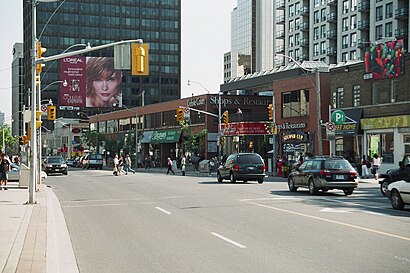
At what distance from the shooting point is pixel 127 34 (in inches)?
6117

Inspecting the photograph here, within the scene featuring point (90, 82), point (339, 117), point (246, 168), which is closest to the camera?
point (246, 168)

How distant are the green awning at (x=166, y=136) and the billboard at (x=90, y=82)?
51.6 feet

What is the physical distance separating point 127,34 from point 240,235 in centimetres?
14615

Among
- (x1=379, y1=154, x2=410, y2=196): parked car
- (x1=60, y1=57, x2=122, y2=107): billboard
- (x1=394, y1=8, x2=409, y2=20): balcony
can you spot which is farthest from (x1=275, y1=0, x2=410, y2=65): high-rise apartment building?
(x1=379, y1=154, x2=410, y2=196): parked car

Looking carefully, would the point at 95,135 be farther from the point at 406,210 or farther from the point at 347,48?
the point at 406,210

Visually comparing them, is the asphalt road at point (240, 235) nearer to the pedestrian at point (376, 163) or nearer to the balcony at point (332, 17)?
the pedestrian at point (376, 163)

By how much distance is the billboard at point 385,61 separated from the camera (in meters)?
43.6

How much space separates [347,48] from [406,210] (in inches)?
2922

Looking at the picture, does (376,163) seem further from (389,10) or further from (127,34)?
(127,34)

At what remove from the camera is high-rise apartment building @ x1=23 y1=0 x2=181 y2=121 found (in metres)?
150

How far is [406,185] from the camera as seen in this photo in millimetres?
18656

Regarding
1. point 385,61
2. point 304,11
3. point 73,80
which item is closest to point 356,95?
point 385,61

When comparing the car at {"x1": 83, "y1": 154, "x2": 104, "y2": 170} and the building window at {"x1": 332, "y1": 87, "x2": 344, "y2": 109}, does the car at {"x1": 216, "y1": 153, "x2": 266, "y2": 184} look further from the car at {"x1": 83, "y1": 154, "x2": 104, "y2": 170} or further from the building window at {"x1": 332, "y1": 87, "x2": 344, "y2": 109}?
the car at {"x1": 83, "y1": 154, "x2": 104, "y2": 170}

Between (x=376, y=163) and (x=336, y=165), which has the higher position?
(x=336, y=165)
